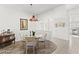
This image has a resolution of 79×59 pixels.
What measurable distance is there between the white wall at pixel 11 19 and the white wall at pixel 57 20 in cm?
46

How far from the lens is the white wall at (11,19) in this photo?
2334 millimetres

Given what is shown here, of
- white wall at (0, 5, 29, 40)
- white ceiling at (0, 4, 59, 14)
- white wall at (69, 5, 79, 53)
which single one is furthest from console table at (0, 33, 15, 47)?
white wall at (69, 5, 79, 53)

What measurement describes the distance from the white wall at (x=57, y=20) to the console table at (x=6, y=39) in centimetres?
74

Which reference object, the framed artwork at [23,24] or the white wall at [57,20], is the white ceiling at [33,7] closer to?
the white wall at [57,20]

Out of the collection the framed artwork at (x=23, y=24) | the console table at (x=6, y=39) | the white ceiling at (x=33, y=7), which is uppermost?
the white ceiling at (x=33, y=7)

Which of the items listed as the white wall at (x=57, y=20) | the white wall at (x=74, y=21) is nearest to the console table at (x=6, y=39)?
the white wall at (x=57, y=20)

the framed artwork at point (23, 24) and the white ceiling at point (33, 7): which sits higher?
the white ceiling at point (33, 7)

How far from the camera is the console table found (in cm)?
232

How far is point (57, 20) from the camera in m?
2.39

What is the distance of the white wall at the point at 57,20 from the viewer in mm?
2357

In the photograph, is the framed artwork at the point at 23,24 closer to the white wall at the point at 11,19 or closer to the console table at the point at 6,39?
the white wall at the point at 11,19
